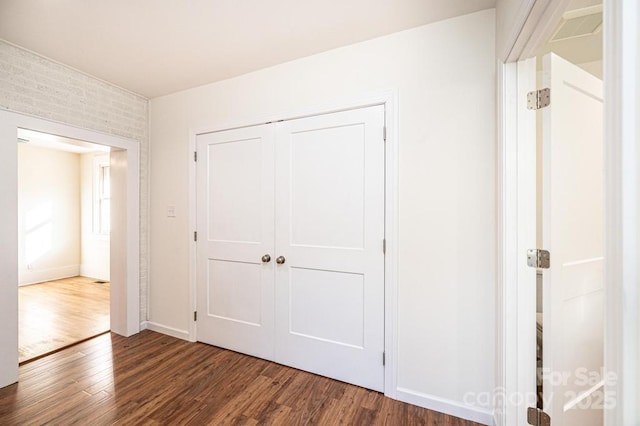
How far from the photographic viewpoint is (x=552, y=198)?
1312 mm

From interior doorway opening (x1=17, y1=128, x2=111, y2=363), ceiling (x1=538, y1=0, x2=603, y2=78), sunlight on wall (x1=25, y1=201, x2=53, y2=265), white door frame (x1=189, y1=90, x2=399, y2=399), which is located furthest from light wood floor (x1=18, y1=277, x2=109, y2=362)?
ceiling (x1=538, y1=0, x2=603, y2=78)

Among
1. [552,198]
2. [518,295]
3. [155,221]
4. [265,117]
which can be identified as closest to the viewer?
[552,198]

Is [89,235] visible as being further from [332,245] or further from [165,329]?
[332,245]

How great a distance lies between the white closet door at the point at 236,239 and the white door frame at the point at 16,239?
0.80m

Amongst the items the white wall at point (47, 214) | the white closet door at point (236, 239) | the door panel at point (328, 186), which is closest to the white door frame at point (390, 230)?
the door panel at point (328, 186)

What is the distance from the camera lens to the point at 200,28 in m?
1.91

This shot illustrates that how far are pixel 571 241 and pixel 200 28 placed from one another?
2.57 meters

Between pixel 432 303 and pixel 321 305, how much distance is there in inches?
33.0

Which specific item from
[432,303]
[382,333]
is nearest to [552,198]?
[432,303]

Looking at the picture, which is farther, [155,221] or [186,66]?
[155,221]

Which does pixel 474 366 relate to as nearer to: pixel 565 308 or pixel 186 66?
pixel 565 308

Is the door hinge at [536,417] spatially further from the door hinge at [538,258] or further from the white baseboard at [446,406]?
the door hinge at [538,258]

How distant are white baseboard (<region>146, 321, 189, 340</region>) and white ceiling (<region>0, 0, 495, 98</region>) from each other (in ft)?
8.37

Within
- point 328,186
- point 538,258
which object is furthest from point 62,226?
point 538,258
